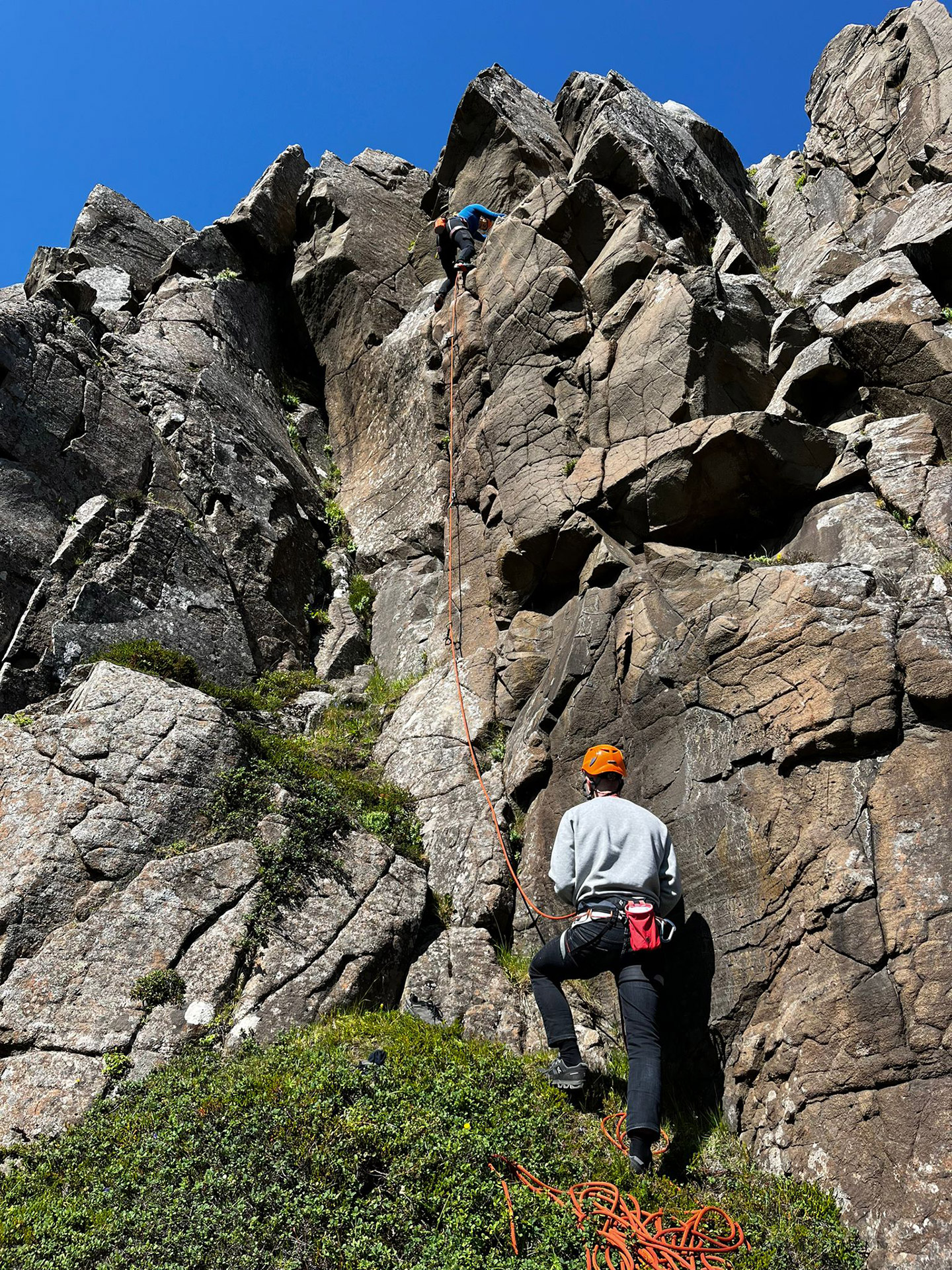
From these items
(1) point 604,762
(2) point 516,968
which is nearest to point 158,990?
(2) point 516,968

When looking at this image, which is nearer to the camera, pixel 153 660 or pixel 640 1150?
pixel 640 1150

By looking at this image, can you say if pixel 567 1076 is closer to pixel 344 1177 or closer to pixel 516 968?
pixel 344 1177

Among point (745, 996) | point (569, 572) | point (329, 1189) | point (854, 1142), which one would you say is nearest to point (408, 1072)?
point (329, 1189)

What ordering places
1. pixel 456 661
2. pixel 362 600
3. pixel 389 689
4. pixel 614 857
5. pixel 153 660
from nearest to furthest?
pixel 614 857
pixel 153 660
pixel 456 661
pixel 389 689
pixel 362 600

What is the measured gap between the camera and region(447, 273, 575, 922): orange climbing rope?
928 centimetres

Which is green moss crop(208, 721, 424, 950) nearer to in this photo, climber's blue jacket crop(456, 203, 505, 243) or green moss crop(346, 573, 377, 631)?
green moss crop(346, 573, 377, 631)

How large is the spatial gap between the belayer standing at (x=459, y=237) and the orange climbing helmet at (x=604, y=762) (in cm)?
1135

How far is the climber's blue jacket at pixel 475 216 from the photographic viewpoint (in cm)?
1709

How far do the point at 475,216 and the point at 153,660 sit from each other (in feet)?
37.3

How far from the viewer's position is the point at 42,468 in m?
12.9

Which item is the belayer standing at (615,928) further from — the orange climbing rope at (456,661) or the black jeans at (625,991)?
the orange climbing rope at (456,661)

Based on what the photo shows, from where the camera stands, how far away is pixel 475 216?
17422mm

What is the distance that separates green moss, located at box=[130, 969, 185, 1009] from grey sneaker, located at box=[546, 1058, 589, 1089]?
3399mm

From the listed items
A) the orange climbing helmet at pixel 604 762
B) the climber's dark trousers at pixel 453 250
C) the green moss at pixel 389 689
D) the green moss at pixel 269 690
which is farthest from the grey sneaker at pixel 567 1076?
the climber's dark trousers at pixel 453 250
